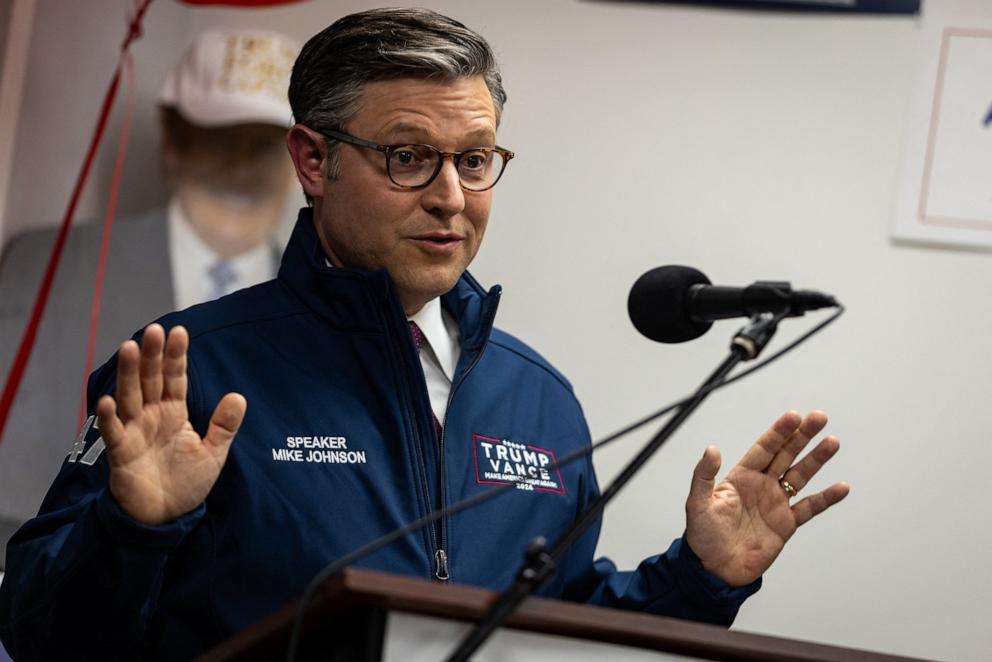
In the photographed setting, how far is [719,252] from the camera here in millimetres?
2418

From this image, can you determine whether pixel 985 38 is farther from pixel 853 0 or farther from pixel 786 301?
pixel 786 301

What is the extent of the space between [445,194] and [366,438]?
0.32m

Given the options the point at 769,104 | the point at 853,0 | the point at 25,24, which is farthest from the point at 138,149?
the point at 853,0

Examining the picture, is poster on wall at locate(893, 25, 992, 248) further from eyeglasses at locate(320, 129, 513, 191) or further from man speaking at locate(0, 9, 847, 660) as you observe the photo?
eyeglasses at locate(320, 129, 513, 191)

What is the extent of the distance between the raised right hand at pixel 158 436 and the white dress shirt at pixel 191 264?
1180mm

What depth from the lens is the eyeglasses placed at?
151 cm

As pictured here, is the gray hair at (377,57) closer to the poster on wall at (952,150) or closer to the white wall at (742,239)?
the white wall at (742,239)

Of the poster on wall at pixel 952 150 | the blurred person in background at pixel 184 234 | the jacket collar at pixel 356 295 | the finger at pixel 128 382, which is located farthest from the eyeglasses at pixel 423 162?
the poster on wall at pixel 952 150

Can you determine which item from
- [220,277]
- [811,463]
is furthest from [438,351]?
[220,277]

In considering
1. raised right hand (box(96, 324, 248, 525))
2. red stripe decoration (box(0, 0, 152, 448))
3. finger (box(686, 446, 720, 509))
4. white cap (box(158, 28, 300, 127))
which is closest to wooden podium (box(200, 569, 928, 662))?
raised right hand (box(96, 324, 248, 525))

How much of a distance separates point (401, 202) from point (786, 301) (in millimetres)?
598

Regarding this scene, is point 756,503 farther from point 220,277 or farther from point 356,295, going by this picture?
point 220,277

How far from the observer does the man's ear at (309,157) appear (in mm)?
1603

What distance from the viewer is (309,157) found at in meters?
1.62
